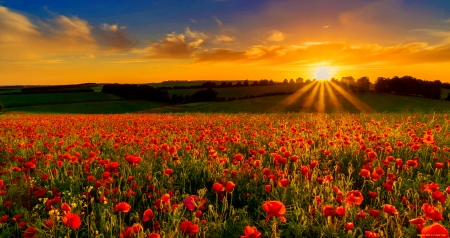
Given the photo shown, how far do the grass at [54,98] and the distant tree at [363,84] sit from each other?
51.6 metres

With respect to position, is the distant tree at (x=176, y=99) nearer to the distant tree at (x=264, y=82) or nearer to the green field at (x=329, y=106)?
the green field at (x=329, y=106)

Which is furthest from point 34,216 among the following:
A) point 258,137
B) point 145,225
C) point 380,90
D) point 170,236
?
point 380,90

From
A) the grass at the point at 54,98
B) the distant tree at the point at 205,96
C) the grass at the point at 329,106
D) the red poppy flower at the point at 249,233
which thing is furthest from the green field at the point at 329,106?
the grass at the point at 54,98

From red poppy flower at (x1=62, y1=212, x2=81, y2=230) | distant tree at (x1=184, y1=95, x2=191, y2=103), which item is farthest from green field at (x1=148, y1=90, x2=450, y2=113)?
red poppy flower at (x1=62, y1=212, x2=81, y2=230)

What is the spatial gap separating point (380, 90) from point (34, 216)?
6052 centimetres

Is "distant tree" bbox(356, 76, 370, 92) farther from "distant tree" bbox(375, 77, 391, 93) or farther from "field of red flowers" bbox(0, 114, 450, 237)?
"field of red flowers" bbox(0, 114, 450, 237)

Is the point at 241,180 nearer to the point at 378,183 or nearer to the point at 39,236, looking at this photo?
the point at 378,183

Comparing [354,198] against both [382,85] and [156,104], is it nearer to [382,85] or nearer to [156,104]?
[156,104]

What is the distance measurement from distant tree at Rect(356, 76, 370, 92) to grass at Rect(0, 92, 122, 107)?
51604 millimetres

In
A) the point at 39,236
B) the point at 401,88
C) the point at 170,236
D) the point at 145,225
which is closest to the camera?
the point at 170,236

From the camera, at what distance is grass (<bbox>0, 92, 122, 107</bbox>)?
200ft

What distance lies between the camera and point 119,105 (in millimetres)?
54625

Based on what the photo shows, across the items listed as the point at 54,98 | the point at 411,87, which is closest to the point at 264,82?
the point at 411,87

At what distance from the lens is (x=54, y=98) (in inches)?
2606
